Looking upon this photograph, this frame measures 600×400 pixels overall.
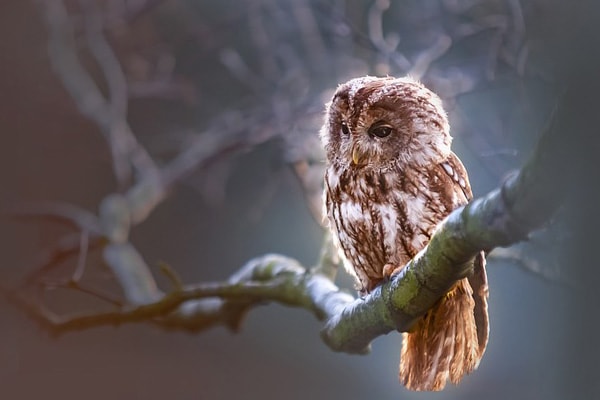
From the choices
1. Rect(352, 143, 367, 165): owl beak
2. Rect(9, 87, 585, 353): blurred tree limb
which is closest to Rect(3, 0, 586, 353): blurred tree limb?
Rect(9, 87, 585, 353): blurred tree limb

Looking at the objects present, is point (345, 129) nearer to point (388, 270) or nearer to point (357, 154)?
point (357, 154)

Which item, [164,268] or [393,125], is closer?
[393,125]

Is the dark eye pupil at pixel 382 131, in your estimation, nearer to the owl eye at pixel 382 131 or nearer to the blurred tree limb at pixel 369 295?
the owl eye at pixel 382 131

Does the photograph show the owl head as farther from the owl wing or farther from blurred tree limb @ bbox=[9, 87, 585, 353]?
blurred tree limb @ bbox=[9, 87, 585, 353]

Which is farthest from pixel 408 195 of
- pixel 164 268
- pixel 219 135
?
pixel 219 135

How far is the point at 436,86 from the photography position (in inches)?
42.6

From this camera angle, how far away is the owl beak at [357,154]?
0.93 metres

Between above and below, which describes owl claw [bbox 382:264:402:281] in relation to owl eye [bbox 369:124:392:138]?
below

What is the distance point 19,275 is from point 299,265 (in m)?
0.52

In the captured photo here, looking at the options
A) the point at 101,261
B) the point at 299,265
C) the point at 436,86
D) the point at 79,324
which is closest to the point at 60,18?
the point at 101,261

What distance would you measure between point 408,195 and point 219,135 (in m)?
0.64

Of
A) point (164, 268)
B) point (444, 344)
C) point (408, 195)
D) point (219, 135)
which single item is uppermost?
point (219, 135)

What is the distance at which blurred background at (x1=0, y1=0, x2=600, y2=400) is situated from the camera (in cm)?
111

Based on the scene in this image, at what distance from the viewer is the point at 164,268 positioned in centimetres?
123
